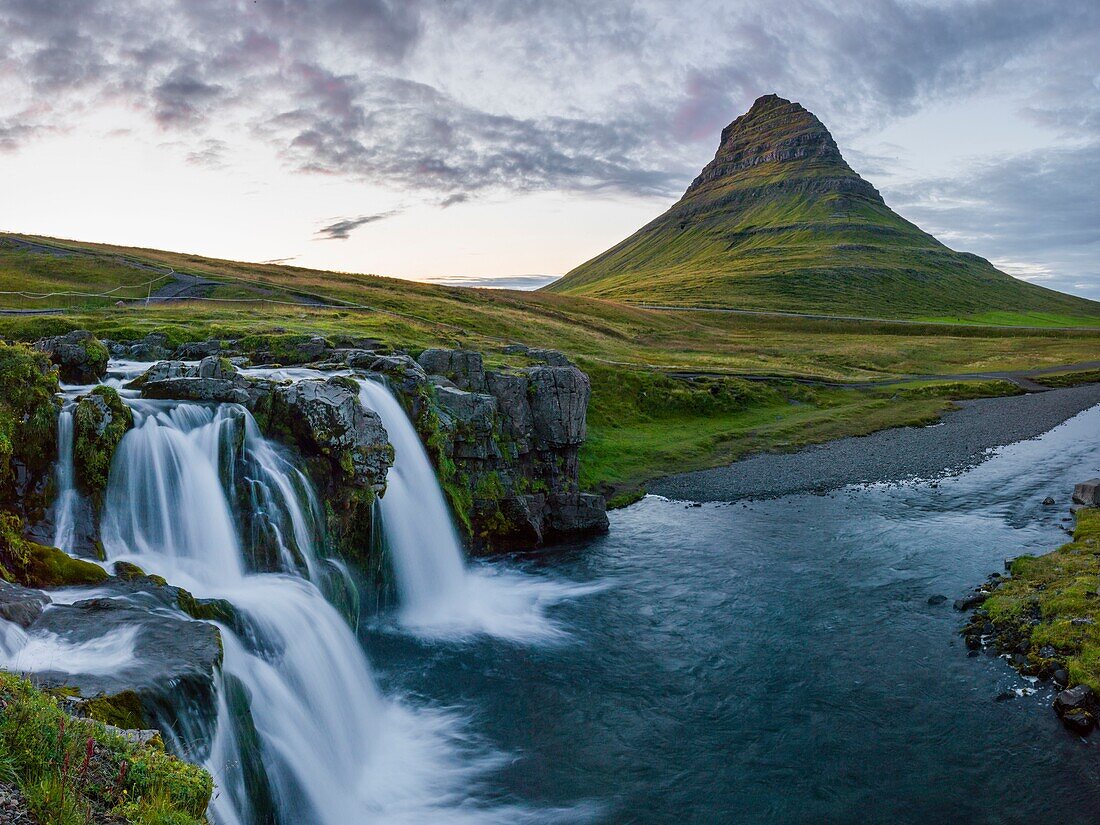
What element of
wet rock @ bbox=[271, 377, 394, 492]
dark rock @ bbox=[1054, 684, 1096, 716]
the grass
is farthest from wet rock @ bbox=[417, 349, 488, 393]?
dark rock @ bbox=[1054, 684, 1096, 716]

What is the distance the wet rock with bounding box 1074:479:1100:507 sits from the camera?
3884cm

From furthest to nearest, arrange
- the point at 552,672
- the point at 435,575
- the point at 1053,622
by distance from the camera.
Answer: the point at 435,575
the point at 552,672
the point at 1053,622

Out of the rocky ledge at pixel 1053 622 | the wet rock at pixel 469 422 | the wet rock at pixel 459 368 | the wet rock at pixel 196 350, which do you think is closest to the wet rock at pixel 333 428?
the wet rock at pixel 469 422

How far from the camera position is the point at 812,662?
2455 cm

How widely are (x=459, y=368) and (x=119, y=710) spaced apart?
30756 millimetres

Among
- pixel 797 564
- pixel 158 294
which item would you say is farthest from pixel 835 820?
pixel 158 294

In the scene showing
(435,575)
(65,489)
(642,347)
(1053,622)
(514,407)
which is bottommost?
(435,575)

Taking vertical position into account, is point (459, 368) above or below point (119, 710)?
above

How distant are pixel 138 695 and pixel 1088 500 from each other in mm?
46361

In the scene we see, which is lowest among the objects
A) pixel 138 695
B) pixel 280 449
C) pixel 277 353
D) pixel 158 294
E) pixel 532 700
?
pixel 532 700

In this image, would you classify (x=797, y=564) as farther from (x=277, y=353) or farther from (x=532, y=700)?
(x=277, y=353)

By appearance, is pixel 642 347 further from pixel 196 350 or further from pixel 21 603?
pixel 21 603

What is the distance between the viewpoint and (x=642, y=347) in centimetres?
11438

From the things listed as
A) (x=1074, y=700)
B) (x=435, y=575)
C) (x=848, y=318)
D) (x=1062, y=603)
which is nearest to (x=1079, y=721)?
(x=1074, y=700)
